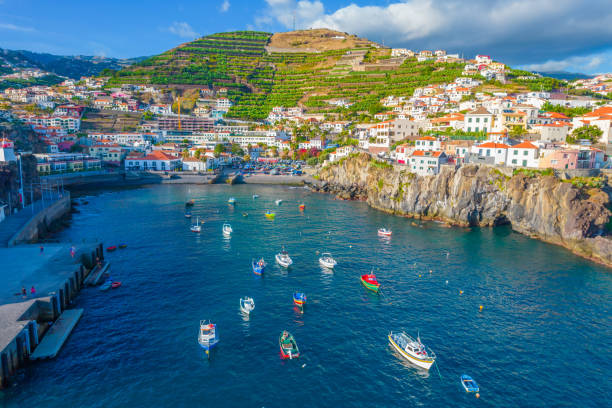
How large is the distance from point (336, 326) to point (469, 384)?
12.3 m

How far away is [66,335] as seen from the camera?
3033cm

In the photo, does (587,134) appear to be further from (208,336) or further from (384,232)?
(208,336)

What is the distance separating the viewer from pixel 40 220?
56.6 m

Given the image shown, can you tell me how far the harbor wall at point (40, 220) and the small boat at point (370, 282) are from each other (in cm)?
4614

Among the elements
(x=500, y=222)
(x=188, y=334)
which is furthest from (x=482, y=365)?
(x=500, y=222)

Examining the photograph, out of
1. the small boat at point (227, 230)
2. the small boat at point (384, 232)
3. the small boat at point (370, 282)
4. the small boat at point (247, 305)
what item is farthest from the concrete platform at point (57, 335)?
the small boat at point (384, 232)

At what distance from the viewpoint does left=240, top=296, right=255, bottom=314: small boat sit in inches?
1377

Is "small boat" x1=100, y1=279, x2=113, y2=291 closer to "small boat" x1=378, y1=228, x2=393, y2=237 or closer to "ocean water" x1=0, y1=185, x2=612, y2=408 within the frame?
"ocean water" x1=0, y1=185, x2=612, y2=408

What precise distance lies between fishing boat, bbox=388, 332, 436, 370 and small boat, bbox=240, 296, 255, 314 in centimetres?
1420

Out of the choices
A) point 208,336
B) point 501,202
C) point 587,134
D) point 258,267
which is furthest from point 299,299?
point 587,134

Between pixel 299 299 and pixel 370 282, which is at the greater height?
pixel 370 282

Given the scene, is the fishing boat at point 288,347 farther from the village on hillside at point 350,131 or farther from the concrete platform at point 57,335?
the village on hillside at point 350,131

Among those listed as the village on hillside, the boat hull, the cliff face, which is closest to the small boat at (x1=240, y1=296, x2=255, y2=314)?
the boat hull

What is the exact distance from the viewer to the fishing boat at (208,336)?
29.0m
